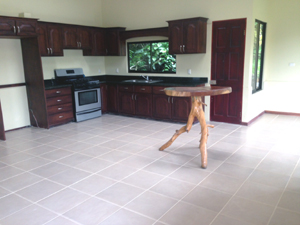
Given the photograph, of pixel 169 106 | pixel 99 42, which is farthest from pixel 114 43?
pixel 169 106

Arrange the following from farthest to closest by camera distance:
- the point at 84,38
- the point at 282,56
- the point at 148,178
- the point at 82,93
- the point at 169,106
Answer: the point at 84,38 → the point at 282,56 → the point at 82,93 → the point at 169,106 → the point at 148,178

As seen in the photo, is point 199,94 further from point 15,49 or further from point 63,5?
point 63,5

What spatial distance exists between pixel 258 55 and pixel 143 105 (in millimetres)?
2747

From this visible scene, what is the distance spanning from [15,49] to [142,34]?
2745mm

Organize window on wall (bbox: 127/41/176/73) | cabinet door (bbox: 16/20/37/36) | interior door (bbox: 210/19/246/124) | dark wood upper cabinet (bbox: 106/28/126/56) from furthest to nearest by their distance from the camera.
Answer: dark wood upper cabinet (bbox: 106/28/126/56), window on wall (bbox: 127/41/176/73), interior door (bbox: 210/19/246/124), cabinet door (bbox: 16/20/37/36)

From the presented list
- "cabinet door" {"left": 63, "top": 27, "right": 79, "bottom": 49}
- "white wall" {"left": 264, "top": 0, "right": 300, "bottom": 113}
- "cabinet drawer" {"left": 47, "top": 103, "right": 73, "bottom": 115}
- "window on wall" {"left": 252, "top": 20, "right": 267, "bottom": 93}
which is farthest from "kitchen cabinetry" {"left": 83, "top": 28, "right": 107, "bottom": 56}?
"white wall" {"left": 264, "top": 0, "right": 300, "bottom": 113}

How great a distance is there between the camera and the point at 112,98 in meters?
6.57

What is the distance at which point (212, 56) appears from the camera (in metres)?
5.53

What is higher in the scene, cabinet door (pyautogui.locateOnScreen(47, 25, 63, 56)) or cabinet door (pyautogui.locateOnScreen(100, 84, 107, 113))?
cabinet door (pyautogui.locateOnScreen(47, 25, 63, 56))

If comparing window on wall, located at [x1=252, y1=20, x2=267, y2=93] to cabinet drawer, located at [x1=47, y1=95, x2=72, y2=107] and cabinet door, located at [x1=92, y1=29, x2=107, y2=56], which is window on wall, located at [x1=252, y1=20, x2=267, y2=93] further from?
cabinet drawer, located at [x1=47, y1=95, x2=72, y2=107]

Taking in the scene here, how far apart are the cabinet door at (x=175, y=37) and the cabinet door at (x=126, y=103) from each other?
56.8 inches

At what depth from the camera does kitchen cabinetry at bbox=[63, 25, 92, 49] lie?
5.76 meters

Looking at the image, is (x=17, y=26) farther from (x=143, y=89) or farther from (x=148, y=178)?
(x=148, y=178)

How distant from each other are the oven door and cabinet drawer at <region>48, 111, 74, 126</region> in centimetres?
20
